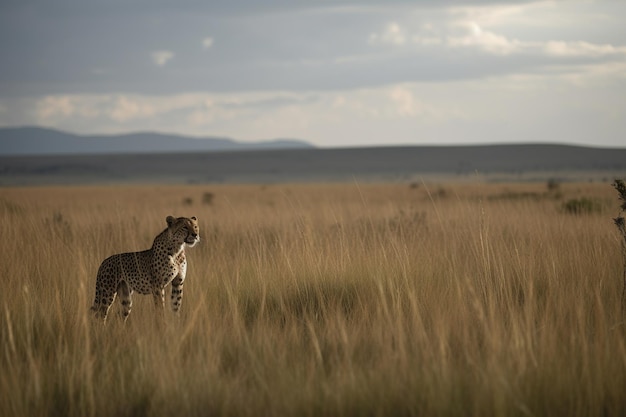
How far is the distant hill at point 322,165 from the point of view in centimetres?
7400

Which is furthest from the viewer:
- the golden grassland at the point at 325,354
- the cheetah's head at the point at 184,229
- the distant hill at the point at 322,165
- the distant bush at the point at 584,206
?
the distant hill at the point at 322,165

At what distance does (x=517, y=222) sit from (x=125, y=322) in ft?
22.3

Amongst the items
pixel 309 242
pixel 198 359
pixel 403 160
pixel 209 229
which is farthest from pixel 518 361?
pixel 403 160

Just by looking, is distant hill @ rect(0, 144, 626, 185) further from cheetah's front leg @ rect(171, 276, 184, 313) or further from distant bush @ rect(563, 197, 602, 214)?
cheetah's front leg @ rect(171, 276, 184, 313)

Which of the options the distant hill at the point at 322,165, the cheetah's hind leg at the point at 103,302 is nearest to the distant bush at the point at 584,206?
the cheetah's hind leg at the point at 103,302

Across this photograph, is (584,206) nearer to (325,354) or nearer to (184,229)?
(184,229)

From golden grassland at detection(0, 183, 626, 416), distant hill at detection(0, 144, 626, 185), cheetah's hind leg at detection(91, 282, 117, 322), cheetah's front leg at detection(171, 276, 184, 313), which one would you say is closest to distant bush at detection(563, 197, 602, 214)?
golden grassland at detection(0, 183, 626, 416)

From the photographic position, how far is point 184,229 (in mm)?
4812

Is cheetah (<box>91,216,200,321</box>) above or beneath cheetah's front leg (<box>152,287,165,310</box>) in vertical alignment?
above

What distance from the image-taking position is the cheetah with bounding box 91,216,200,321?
15.8 ft

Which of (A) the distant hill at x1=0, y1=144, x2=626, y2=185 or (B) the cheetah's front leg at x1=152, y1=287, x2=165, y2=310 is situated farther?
(A) the distant hill at x1=0, y1=144, x2=626, y2=185

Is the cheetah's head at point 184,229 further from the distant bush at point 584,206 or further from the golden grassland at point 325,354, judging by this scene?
the distant bush at point 584,206

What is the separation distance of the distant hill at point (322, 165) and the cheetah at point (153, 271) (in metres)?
65.2

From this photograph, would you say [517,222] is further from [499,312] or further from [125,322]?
[125,322]
